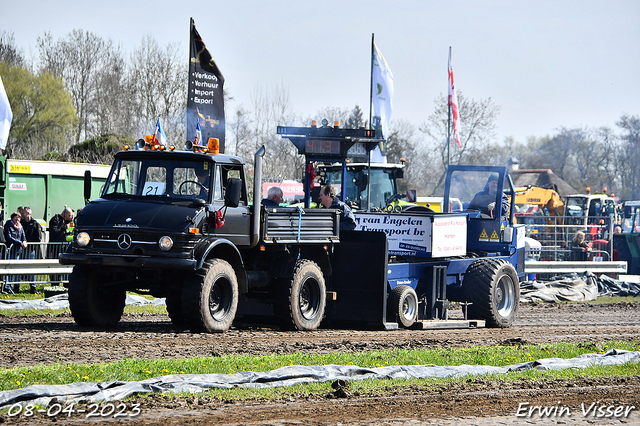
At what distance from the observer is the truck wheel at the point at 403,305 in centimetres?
1260

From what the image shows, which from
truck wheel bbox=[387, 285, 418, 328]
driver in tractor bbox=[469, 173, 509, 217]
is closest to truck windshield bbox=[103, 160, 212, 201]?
truck wheel bbox=[387, 285, 418, 328]

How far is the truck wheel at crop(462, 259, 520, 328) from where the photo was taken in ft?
45.1

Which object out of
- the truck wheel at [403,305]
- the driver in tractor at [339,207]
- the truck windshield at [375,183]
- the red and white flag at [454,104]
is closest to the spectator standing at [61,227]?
the truck windshield at [375,183]

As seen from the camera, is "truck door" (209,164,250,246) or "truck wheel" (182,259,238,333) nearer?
"truck wheel" (182,259,238,333)

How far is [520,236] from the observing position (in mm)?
15383

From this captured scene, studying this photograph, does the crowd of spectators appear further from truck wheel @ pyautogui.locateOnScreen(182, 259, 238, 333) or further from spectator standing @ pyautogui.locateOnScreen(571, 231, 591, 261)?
spectator standing @ pyautogui.locateOnScreen(571, 231, 591, 261)

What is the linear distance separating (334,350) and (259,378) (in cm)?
275

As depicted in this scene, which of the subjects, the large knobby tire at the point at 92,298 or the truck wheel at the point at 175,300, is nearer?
the truck wheel at the point at 175,300

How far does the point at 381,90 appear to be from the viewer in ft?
78.0

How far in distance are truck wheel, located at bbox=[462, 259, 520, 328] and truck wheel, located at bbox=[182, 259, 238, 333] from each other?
15.1 ft

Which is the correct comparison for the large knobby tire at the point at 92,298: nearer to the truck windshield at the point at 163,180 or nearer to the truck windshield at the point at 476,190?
the truck windshield at the point at 163,180

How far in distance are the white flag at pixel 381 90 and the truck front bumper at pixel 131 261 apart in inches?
532

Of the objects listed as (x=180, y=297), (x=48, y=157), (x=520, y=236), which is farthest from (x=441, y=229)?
(x=48, y=157)

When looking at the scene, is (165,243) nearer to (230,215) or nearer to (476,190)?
(230,215)
